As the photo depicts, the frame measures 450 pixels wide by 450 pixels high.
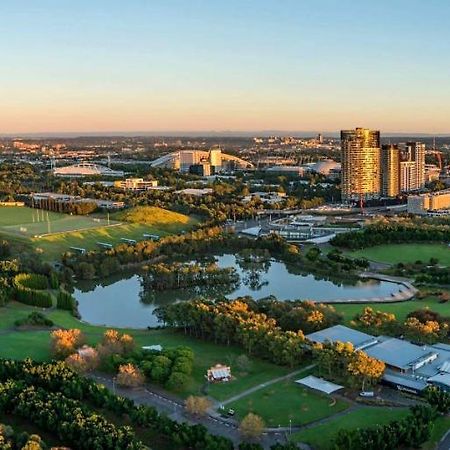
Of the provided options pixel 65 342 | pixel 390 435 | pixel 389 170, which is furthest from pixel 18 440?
pixel 389 170

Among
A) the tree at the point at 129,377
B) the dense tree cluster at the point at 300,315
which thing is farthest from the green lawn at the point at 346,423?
the dense tree cluster at the point at 300,315

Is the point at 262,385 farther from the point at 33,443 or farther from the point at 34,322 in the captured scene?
the point at 34,322

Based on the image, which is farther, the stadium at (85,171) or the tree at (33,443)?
the stadium at (85,171)

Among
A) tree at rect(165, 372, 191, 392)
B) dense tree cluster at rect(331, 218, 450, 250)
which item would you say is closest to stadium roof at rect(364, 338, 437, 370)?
tree at rect(165, 372, 191, 392)

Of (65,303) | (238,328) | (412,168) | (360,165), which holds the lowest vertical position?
(65,303)

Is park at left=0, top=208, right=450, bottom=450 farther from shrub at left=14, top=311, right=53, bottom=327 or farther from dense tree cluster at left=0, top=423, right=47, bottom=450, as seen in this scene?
dense tree cluster at left=0, top=423, right=47, bottom=450

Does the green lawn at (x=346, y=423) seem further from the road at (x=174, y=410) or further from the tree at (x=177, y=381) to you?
the tree at (x=177, y=381)

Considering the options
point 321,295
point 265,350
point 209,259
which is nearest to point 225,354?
point 265,350

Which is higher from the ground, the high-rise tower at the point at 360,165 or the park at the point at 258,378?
the high-rise tower at the point at 360,165
